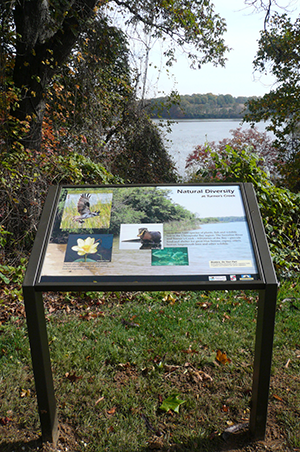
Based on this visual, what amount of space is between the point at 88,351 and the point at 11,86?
212 inches

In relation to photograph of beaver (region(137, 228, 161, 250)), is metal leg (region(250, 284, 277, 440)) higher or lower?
lower

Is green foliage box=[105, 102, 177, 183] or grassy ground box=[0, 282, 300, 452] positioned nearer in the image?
grassy ground box=[0, 282, 300, 452]

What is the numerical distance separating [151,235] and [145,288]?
1.32ft

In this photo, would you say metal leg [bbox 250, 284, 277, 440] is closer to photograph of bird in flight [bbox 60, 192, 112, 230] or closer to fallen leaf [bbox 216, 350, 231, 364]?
fallen leaf [bbox 216, 350, 231, 364]

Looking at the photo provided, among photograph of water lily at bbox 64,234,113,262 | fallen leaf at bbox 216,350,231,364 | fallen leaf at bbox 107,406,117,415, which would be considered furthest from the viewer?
fallen leaf at bbox 216,350,231,364

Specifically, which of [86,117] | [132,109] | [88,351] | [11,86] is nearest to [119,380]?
[88,351]

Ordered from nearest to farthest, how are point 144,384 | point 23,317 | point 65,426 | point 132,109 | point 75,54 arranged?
point 65,426 < point 144,384 < point 23,317 < point 75,54 < point 132,109

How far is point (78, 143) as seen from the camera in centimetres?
858

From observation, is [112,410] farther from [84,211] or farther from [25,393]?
[84,211]

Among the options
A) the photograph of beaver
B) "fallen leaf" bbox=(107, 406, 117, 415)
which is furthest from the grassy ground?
the photograph of beaver

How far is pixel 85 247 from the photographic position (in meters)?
2.19

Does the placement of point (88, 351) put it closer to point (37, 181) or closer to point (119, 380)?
point (119, 380)

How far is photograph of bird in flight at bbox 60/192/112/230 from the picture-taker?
2316 millimetres

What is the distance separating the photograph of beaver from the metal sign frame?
0.78 feet
